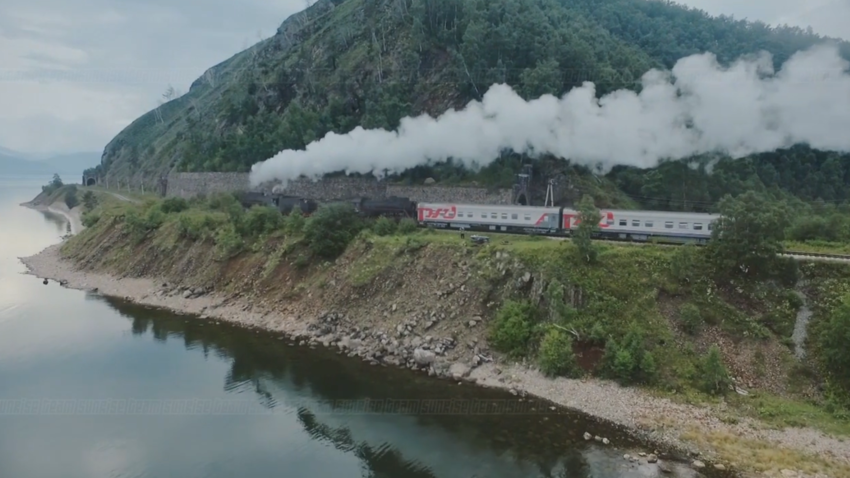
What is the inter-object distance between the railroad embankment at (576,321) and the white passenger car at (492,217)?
6.38 feet

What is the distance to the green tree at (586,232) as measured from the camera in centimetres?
3089

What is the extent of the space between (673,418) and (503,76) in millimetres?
42942

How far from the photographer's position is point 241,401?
2653 centimetres

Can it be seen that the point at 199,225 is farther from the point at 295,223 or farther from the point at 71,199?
the point at 71,199

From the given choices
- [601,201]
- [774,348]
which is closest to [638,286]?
[774,348]

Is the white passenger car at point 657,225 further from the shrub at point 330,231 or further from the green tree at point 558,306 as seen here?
the shrub at point 330,231

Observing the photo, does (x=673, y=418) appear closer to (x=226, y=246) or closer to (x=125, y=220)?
(x=226, y=246)

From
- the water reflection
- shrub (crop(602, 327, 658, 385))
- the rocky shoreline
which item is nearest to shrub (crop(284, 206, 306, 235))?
the rocky shoreline

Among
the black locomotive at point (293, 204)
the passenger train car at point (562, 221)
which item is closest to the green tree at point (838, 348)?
the passenger train car at point (562, 221)

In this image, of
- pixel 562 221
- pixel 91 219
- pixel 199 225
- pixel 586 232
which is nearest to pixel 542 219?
pixel 562 221

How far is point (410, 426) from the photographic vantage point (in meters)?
24.1

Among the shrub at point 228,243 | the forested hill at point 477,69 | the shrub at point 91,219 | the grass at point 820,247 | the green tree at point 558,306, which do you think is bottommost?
the green tree at point 558,306

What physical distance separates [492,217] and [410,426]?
65.2 ft

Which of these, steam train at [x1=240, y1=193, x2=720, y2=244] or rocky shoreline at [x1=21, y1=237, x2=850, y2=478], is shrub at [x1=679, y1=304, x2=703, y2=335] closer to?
rocky shoreline at [x1=21, y1=237, x2=850, y2=478]
